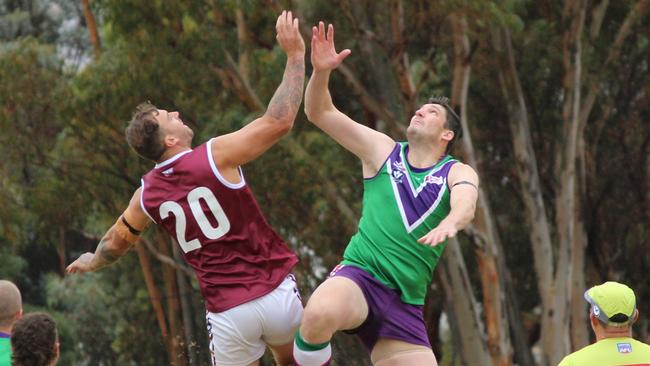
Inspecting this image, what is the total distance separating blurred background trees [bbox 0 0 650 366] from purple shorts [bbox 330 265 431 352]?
9.11 meters

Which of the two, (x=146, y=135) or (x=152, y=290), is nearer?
(x=146, y=135)

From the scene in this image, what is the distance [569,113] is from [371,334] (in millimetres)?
15226

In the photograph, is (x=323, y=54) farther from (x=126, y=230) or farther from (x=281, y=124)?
(x=126, y=230)

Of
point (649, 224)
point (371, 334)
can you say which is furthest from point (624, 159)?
point (371, 334)

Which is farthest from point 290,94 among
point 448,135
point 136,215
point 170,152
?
point 136,215

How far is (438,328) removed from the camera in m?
26.9

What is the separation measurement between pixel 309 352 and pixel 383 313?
0.56 metres

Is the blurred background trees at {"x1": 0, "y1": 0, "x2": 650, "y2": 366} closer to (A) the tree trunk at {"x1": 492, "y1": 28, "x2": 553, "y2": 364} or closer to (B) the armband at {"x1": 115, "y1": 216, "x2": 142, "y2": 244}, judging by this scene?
(A) the tree trunk at {"x1": 492, "y1": 28, "x2": 553, "y2": 364}

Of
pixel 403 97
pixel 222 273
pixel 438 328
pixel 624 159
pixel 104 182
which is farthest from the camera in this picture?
pixel 438 328

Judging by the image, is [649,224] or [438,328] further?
[438,328]

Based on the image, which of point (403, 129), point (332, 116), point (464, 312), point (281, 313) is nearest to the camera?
point (281, 313)

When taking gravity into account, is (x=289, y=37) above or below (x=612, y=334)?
above

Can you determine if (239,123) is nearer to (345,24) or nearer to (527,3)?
(345,24)

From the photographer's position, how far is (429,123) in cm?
703
